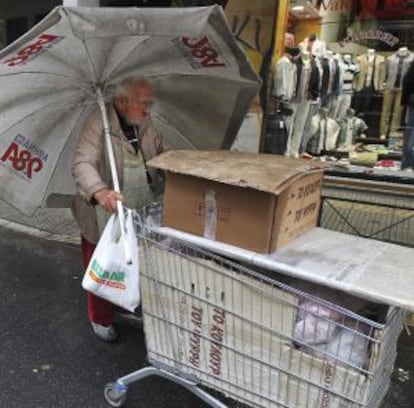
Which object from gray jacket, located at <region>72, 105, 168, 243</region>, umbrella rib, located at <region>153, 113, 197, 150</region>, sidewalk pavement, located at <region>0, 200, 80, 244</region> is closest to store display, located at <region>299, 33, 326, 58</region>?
sidewalk pavement, located at <region>0, 200, 80, 244</region>

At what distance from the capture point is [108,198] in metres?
2.49

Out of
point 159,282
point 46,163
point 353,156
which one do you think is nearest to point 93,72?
point 46,163

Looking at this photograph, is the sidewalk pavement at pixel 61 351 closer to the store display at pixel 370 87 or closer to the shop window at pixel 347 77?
the shop window at pixel 347 77

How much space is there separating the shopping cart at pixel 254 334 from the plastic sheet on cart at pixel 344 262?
0.05 meters

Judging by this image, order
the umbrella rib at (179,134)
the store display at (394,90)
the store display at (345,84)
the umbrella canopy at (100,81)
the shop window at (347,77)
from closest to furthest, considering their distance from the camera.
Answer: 1. the umbrella canopy at (100,81)
2. the umbrella rib at (179,134)
3. the shop window at (347,77)
4. the store display at (345,84)
5. the store display at (394,90)

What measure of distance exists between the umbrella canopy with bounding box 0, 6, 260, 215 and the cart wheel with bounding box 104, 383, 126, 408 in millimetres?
1123

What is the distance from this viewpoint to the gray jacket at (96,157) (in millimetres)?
2678

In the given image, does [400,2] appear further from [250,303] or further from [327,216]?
[250,303]

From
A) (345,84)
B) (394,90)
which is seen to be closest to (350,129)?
(345,84)

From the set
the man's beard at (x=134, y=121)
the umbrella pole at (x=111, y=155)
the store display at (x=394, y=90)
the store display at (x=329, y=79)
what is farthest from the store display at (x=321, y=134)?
the umbrella pole at (x=111, y=155)

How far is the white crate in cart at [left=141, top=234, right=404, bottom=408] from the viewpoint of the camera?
6.36 ft

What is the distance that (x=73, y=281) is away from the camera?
4.25 m

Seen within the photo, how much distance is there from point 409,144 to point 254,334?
199 inches

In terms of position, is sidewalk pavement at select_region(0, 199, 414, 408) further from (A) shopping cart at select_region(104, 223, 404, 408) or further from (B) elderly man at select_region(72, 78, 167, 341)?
(B) elderly man at select_region(72, 78, 167, 341)
